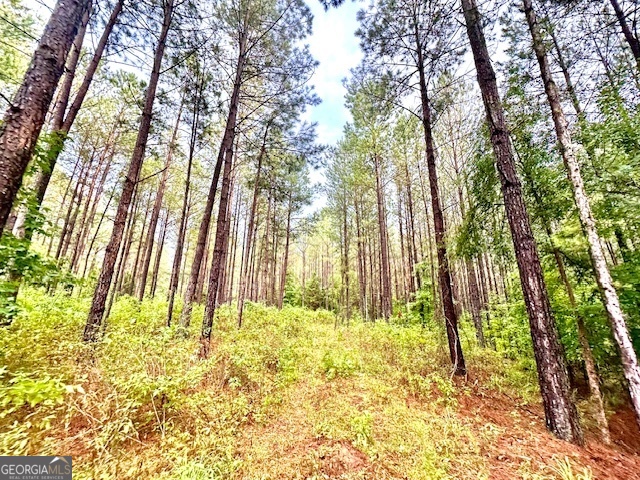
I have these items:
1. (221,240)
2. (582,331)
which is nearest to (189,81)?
(221,240)

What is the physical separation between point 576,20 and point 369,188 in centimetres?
1065

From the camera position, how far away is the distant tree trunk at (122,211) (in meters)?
5.15

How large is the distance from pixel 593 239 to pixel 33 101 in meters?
7.80

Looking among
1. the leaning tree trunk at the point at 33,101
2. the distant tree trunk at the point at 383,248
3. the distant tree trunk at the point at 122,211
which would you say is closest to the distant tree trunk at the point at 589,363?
the leaning tree trunk at the point at 33,101

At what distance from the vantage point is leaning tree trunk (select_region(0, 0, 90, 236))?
2105 millimetres

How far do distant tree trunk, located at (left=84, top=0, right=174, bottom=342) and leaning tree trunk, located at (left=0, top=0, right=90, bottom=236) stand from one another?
11.8 ft

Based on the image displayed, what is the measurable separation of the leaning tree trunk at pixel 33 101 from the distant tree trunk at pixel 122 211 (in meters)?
3.59

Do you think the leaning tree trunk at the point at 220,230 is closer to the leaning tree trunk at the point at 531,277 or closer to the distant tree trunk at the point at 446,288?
the distant tree trunk at the point at 446,288

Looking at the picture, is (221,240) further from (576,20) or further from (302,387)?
(576,20)

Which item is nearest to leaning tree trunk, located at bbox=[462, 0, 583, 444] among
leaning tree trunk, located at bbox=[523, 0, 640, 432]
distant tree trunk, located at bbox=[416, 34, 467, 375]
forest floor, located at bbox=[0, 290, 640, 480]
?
forest floor, located at bbox=[0, 290, 640, 480]

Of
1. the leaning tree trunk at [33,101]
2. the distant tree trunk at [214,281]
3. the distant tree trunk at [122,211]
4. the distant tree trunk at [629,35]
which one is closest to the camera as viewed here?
the leaning tree trunk at [33,101]

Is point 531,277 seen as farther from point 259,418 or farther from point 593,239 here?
point 259,418

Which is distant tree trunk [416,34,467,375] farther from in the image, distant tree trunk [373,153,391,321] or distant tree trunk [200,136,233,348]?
distant tree trunk [373,153,391,321]

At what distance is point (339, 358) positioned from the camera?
6.62 m
